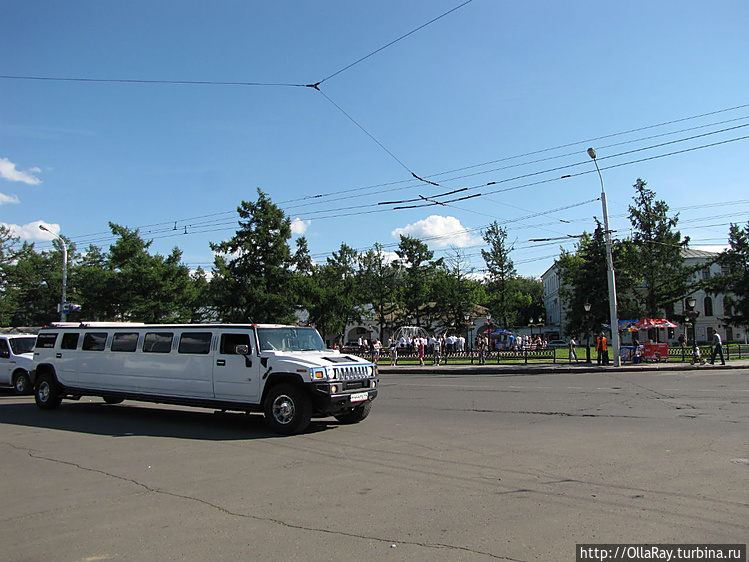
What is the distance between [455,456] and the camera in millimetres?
7352

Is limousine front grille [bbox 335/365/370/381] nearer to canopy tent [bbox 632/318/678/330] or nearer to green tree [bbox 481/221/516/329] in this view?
canopy tent [bbox 632/318/678/330]

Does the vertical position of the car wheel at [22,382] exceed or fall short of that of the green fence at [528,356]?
it falls short

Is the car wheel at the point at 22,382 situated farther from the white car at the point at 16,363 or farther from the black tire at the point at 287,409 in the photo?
the black tire at the point at 287,409

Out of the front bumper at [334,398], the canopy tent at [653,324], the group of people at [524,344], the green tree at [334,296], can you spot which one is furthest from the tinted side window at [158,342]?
the green tree at [334,296]

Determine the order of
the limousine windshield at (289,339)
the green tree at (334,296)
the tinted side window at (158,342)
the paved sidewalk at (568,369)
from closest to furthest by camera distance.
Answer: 1. the limousine windshield at (289,339)
2. the tinted side window at (158,342)
3. the paved sidewalk at (568,369)
4. the green tree at (334,296)

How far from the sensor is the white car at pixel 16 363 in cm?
1586

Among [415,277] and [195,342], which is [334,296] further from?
[195,342]

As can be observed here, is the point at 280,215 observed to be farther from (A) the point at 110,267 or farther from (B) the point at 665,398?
(B) the point at 665,398

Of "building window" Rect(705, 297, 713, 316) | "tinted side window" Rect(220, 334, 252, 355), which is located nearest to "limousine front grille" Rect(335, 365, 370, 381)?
"tinted side window" Rect(220, 334, 252, 355)

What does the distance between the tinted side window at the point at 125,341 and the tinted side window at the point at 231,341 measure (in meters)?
2.56

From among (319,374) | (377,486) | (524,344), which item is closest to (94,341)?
(319,374)

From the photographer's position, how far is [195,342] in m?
10.5

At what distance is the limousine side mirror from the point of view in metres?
9.53

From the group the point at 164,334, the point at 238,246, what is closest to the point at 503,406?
the point at 164,334
